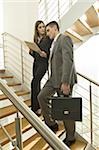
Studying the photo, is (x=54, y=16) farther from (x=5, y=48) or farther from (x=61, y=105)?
(x=61, y=105)

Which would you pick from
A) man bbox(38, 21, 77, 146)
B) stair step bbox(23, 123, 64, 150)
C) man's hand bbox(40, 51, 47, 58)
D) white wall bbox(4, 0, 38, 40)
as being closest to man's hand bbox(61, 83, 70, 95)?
man bbox(38, 21, 77, 146)

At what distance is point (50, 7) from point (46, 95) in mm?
2594

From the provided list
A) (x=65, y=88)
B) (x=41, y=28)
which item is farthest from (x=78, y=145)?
(x=41, y=28)

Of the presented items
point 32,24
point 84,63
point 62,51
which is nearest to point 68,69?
point 62,51

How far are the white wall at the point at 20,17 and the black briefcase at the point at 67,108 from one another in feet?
8.48

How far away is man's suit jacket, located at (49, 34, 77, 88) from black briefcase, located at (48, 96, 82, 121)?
17cm

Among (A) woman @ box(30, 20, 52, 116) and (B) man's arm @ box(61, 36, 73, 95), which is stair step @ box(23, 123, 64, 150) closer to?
(B) man's arm @ box(61, 36, 73, 95)

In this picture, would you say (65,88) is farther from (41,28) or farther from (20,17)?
(20,17)

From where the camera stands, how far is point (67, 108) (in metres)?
2.59

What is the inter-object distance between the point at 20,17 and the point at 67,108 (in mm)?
2919

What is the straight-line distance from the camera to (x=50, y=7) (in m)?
5.03

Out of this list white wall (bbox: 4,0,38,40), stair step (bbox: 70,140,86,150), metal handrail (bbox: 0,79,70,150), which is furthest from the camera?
white wall (bbox: 4,0,38,40)

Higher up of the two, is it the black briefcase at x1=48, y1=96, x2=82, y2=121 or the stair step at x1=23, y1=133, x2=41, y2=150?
the black briefcase at x1=48, y1=96, x2=82, y2=121

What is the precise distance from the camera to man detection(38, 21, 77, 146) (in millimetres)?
2609
